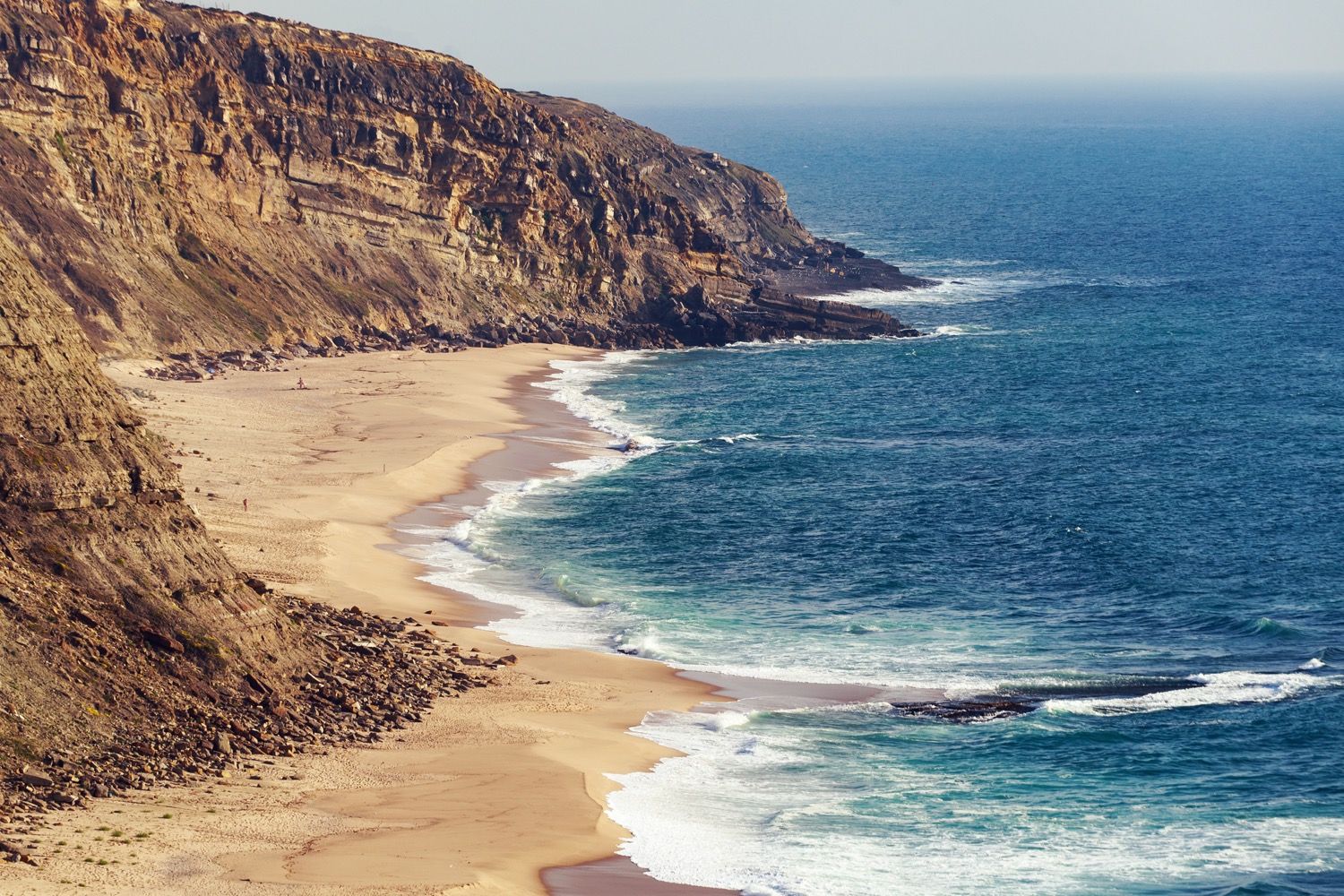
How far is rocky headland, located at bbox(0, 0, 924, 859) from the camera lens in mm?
37562

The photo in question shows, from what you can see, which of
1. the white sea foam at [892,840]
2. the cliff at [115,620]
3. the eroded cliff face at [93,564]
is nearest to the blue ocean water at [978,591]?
the white sea foam at [892,840]

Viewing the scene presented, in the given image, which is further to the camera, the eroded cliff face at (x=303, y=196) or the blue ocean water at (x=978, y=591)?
the eroded cliff face at (x=303, y=196)

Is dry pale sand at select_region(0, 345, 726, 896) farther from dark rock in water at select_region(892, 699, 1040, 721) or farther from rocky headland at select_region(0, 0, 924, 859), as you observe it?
dark rock in water at select_region(892, 699, 1040, 721)

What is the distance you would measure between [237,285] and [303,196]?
10.8 metres

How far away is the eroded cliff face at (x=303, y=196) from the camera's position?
95.9 meters

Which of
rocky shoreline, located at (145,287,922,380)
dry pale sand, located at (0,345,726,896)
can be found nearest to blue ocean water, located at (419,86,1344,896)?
dry pale sand, located at (0,345,726,896)

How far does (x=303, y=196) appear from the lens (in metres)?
111

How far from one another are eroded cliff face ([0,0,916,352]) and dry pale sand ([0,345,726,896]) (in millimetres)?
17609

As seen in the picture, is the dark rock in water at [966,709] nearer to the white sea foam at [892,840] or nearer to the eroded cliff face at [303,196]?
the white sea foam at [892,840]

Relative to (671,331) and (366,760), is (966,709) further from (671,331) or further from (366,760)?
(671,331)

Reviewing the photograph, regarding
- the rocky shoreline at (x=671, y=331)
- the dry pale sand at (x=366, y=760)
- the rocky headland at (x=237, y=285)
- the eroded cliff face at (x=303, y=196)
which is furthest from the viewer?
the rocky shoreline at (x=671, y=331)

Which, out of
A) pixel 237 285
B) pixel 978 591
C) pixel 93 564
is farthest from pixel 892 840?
pixel 237 285

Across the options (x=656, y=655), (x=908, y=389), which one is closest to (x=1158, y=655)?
(x=656, y=655)

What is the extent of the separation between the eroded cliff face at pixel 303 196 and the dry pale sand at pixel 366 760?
57.8 feet
